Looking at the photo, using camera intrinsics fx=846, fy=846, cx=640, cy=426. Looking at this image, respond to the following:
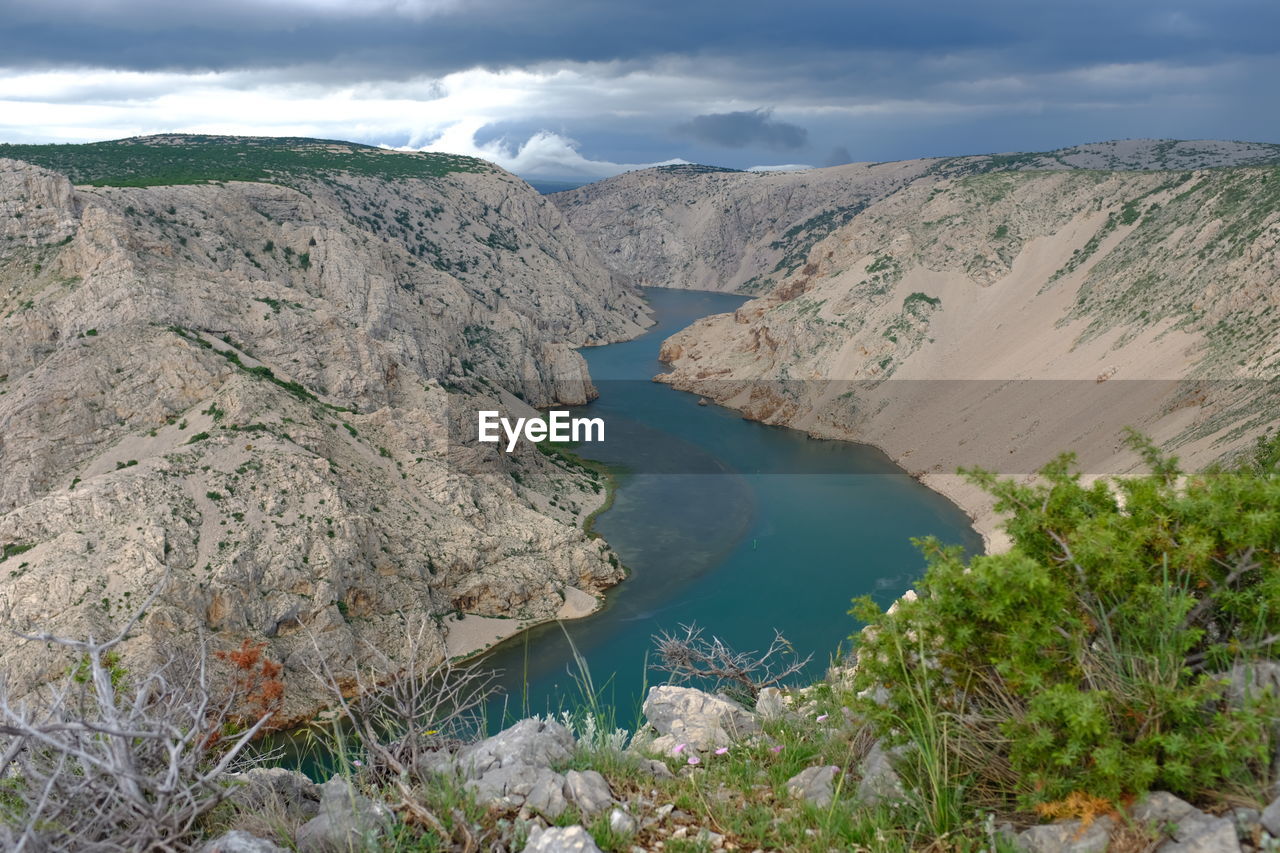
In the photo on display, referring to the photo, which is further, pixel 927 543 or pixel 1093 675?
pixel 927 543

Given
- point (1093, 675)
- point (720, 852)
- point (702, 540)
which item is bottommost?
point (702, 540)

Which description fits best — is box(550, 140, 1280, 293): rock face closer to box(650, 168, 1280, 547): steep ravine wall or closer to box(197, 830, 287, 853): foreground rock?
box(650, 168, 1280, 547): steep ravine wall

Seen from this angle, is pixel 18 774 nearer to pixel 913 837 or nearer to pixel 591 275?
pixel 913 837

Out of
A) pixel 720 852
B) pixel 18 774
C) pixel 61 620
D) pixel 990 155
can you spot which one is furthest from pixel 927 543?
pixel 990 155

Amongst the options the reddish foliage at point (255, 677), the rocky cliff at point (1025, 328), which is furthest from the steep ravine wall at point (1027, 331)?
the reddish foliage at point (255, 677)

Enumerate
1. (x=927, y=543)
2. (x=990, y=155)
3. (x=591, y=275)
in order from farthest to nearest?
(x=990, y=155), (x=591, y=275), (x=927, y=543)

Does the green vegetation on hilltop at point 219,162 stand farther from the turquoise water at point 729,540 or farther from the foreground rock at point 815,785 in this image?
the foreground rock at point 815,785
